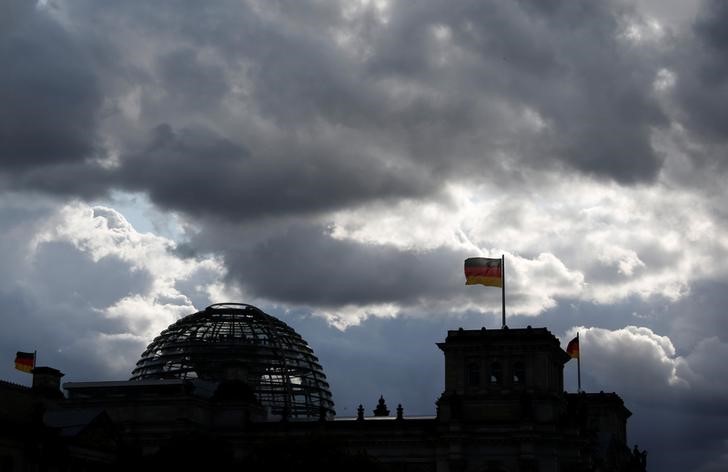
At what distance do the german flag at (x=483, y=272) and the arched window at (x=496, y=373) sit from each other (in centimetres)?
753

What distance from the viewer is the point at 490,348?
13288cm

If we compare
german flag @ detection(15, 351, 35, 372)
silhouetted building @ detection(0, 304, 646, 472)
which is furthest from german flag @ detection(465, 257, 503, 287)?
german flag @ detection(15, 351, 35, 372)

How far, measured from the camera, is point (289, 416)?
14838 centimetres

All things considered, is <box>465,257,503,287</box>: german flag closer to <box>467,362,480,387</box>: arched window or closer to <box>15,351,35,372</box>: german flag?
<box>467,362,480,387</box>: arched window

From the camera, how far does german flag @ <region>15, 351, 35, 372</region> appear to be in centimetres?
14438

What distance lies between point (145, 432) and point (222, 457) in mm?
30561

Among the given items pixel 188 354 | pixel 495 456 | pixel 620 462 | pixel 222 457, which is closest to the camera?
pixel 222 457

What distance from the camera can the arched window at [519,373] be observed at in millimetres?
132000

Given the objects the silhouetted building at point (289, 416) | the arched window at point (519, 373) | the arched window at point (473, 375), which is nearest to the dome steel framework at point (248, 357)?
the silhouetted building at point (289, 416)

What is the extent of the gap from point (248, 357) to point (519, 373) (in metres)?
32.6

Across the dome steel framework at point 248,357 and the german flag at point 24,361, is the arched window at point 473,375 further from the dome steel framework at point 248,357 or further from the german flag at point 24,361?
the german flag at point 24,361

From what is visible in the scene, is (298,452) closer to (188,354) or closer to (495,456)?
(495,456)

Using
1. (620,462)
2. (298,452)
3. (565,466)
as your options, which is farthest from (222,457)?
(620,462)

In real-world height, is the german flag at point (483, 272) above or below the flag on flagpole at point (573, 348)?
above
